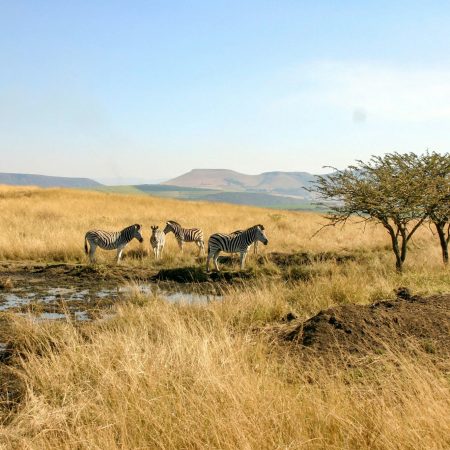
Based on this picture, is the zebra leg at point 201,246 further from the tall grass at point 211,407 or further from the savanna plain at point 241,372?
the tall grass at point 211,407

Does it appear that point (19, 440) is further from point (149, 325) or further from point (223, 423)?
point (149, 325)

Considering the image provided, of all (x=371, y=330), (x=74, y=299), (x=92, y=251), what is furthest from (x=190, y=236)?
(x=371, y=330)

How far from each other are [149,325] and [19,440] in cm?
378

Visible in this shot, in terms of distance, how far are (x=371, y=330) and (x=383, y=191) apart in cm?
665

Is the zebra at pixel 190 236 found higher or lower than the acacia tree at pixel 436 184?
lower

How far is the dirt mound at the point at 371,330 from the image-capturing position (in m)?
6.89

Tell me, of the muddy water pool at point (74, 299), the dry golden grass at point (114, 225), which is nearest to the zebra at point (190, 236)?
the dry golden grass at point (114, 225)

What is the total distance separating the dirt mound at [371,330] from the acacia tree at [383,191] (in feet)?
16.7

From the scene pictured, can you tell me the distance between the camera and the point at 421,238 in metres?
25.0

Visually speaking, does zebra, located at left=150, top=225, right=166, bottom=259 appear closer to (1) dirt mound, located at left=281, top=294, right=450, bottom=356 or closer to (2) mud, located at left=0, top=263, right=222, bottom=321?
(2) mud, located at left=0, top=263, right=222, bottom=321

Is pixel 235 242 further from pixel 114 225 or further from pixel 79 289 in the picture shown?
pixel 114 225

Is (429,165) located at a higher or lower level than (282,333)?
higher

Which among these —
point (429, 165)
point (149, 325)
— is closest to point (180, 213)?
point (429, 165)

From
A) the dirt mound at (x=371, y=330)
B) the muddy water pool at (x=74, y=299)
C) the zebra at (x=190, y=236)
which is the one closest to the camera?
the dirt mound at (x=371, y=330)
